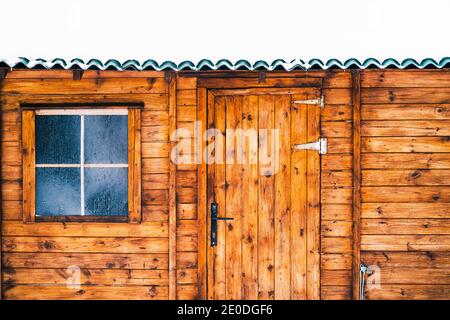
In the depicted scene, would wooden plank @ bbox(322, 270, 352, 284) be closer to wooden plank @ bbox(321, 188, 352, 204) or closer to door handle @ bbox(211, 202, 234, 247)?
wooden plank @ bbox(321, 188, 352, 204)

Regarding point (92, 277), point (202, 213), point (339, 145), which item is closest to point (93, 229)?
point (92, 277)

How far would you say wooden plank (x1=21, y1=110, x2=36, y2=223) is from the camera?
15.8ft

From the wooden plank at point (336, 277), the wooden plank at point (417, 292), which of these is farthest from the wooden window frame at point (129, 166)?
the wooden plank at point (417, 292)

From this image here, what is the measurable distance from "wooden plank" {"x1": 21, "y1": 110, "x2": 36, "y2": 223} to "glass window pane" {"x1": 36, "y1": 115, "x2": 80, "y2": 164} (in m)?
0.06

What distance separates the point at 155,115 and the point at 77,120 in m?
0.92

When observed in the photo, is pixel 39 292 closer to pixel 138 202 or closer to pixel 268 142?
pixel 138 202

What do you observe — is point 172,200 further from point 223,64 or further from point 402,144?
point 402,144

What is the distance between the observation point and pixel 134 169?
4801mm

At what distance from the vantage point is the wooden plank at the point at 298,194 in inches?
188

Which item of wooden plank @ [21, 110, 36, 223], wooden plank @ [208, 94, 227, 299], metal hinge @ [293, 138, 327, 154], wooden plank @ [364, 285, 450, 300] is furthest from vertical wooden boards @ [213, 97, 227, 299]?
wooden plank @ [21, 110, 36, 223]

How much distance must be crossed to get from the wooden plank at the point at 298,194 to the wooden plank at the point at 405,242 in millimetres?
703

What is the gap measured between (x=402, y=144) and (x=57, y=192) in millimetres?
4014

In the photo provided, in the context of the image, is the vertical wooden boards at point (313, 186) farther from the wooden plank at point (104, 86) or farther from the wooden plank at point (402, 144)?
the wooden plank at point (104, 86)
